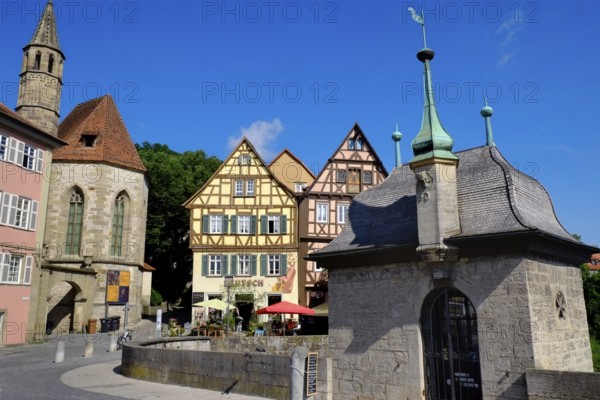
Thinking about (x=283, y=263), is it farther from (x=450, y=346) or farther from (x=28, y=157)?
(x=450, y=346)

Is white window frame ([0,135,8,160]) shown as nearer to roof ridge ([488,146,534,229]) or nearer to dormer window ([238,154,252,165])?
dormer window ([238,154,252,165])

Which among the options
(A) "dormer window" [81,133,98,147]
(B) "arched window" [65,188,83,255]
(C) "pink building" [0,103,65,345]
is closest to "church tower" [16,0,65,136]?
(A) "dormer window" [81,133,98,147]

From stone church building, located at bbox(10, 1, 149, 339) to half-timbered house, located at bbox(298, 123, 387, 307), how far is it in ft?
37.9

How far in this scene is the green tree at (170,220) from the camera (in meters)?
42.4

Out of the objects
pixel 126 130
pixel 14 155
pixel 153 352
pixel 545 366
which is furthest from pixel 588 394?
pixel 126 130

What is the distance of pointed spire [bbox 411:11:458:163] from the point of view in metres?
10.3

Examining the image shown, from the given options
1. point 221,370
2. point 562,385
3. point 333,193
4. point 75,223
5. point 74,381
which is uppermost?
point 333,193

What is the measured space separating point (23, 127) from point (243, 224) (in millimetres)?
13292

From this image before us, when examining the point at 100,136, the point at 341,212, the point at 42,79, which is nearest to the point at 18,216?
the point at 100,136

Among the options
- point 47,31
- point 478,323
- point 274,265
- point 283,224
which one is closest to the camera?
point 478,323

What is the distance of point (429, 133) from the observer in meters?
10.5

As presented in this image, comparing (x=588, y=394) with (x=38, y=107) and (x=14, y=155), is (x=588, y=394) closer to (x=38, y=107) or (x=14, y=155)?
(x=14, y=155)

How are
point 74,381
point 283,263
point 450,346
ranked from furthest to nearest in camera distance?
point 283,263 < point 74,381 < point 450,346

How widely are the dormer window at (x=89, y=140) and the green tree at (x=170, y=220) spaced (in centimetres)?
805
